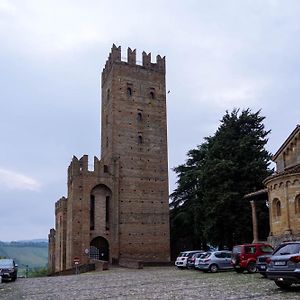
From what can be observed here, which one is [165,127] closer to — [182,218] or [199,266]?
[182,218]

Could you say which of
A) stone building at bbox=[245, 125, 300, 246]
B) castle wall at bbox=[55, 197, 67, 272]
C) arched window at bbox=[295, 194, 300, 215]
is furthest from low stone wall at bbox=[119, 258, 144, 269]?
arched window at bbox=[295, 194, 300, 215]

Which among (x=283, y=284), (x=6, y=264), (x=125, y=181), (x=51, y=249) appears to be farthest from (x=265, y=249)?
(x=51, y=249)

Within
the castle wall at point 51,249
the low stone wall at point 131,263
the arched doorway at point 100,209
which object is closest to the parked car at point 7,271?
the low stone wall at point 131,263

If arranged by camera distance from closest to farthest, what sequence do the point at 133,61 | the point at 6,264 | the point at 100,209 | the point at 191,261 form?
the point at 6,264 < the point at 191,261 < the point at 100,209 < the point at 133,61

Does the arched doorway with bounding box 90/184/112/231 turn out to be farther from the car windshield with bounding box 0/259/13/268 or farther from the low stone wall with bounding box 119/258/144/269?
the car windshield with bounding box 0/259/13/268

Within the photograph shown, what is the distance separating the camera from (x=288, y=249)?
51.8 feet

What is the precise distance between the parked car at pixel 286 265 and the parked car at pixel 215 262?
13.6 m

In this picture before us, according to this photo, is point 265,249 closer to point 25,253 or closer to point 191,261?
point 191,261

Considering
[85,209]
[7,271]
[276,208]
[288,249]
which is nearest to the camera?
[288,249]

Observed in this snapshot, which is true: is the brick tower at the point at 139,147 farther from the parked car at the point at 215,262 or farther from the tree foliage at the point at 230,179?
the parked car at the point at 215,262

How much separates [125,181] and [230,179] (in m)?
13.1

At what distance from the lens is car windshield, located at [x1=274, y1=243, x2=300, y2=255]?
50.8ft

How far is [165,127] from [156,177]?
19.8 ft

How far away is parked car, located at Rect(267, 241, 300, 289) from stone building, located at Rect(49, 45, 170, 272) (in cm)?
→ 3333
